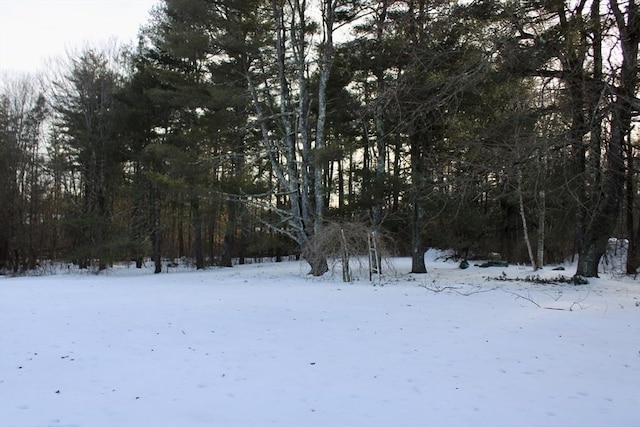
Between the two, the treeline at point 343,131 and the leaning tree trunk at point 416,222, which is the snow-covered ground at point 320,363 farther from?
the leaning tree trunk at point 416,222

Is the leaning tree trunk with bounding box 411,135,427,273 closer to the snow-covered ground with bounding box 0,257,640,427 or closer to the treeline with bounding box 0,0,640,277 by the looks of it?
the treeline with bounding box 0,0,640,277

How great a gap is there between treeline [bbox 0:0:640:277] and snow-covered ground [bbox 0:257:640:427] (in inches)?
70.2

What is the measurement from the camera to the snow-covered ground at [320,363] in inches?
139

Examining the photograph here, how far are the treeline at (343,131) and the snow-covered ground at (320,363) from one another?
178 centimetres

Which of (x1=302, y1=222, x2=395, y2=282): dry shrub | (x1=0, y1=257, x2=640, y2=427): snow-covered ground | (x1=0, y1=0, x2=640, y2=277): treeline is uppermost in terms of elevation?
(x1=0, y1=0, x2=640, y2=277): treeline

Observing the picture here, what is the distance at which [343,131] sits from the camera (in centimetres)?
1947

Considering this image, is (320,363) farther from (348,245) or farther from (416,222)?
(416,222)

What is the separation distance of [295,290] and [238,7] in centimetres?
1087

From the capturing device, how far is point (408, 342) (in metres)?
5.88

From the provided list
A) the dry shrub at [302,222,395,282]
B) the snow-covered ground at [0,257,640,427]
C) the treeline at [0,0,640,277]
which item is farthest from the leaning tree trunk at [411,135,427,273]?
the snow-covered ground at [0,257,640,427]

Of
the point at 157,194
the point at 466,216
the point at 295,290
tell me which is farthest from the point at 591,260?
the point at 157,194

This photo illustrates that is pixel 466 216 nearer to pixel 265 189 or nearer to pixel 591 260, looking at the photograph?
pixel 591 260

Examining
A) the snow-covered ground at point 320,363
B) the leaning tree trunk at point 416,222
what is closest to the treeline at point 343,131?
the leaning tree trunk at point 416,222

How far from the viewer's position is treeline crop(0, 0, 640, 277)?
4.77 meters
